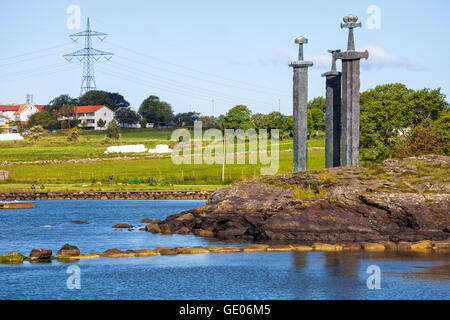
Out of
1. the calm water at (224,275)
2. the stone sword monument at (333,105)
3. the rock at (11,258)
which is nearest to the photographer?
the calm water at (224,275)

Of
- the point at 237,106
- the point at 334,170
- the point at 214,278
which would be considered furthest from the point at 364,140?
the point at 237,106

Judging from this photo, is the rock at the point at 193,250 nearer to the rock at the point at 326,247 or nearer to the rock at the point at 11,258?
the rock at the point at 326,247

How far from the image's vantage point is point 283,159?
399 feet

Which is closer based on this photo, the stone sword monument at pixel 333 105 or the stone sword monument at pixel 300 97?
the stone sword monument at pixel 300 97

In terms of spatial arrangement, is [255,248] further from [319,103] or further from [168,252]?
[319,103]

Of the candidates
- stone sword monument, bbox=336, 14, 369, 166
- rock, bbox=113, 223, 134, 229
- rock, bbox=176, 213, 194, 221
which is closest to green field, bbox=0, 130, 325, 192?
rock, bbox=113, 223, 134, 229

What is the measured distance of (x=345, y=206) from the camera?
47094mm

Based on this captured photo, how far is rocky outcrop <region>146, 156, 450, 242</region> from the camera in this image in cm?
4656

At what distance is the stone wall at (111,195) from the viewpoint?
86312 millimetres

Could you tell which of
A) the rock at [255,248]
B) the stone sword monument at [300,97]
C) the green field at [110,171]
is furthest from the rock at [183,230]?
the green field at [110,171]

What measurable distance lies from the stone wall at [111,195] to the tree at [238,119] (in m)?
66.1

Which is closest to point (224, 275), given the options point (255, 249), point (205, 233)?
point (255, 249)

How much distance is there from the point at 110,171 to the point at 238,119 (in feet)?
171

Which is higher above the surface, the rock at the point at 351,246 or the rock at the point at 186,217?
the rock at the point at 186,217
